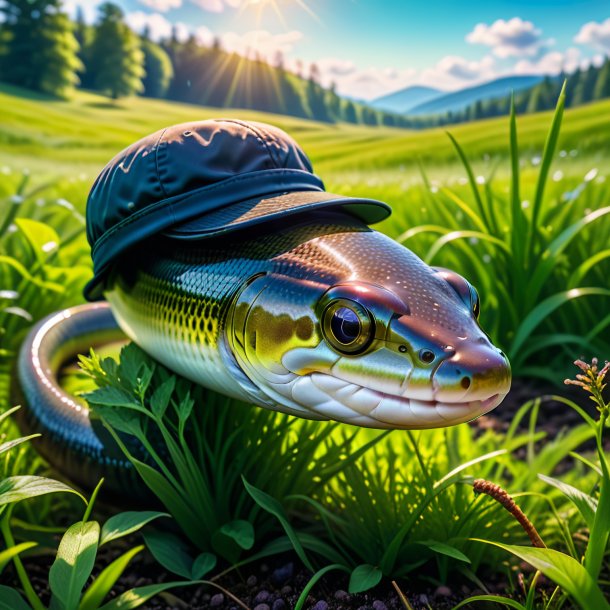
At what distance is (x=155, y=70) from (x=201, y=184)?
26.1 meters

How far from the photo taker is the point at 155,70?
83.6ft

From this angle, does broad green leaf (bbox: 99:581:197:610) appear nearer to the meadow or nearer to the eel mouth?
the meadow

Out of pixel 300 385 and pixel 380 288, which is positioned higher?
pixel 380 288

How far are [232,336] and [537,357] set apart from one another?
6.72 ft

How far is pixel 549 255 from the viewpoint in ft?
8.86

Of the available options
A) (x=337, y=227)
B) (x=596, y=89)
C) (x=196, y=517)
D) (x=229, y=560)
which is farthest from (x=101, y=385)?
(x=596, y=89)

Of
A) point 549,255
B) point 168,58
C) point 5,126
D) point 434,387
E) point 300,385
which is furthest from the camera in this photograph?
point 168,58

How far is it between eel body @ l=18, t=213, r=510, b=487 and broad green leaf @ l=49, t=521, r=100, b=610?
0.41m

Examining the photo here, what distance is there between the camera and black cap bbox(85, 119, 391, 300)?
1.54 m

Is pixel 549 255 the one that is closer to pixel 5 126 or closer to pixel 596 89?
pixel 5 126

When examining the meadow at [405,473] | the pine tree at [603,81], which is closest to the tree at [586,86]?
the pine tree at [603,81]

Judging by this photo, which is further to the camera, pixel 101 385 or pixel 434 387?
pixel 101 385

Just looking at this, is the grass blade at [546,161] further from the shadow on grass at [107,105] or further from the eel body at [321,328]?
the shadow on grass at [107,105]

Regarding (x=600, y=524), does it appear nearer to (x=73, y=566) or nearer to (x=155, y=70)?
(x=73, y=566)
